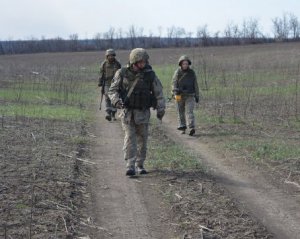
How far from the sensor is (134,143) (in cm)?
945

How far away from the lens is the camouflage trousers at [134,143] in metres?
9.41

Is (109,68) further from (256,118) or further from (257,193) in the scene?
(257,193)

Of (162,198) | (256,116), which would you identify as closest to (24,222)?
(162,198)

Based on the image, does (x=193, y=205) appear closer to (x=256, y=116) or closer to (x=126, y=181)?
(x=126, y=181)

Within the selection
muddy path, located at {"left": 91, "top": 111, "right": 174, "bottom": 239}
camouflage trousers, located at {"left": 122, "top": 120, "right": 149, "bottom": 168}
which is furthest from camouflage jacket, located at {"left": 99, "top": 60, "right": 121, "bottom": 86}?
camouflage trousers, located at {"left": 122, "top": 120, "right": 149, "bottom": 168}

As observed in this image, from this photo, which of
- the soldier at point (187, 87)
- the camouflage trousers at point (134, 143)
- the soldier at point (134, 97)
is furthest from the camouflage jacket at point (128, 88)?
the soldier at point (187, 87)

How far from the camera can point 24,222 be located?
660 centimetres

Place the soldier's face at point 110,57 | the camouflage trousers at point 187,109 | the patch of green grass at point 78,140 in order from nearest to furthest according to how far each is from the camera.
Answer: the patch of green grass at point 78,140 < the camouflage trousers at point 187,109 < the soldier's face at point 110,57

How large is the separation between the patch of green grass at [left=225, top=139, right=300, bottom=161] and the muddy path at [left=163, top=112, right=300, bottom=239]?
20.2 inches

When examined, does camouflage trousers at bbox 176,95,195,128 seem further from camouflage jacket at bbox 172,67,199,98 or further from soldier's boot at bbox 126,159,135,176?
soldier's boot at bbox 126,159,135,176

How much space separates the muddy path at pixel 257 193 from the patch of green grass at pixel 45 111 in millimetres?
6664

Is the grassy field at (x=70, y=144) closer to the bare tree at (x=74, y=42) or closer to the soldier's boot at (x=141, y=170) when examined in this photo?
the soldier's boot at (x=141, y=170)

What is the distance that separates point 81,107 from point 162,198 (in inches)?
544

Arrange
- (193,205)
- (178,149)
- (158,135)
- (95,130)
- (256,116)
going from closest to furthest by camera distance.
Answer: (193,205) → (178,149) → (158,135) → (95,130) → (256,116)
